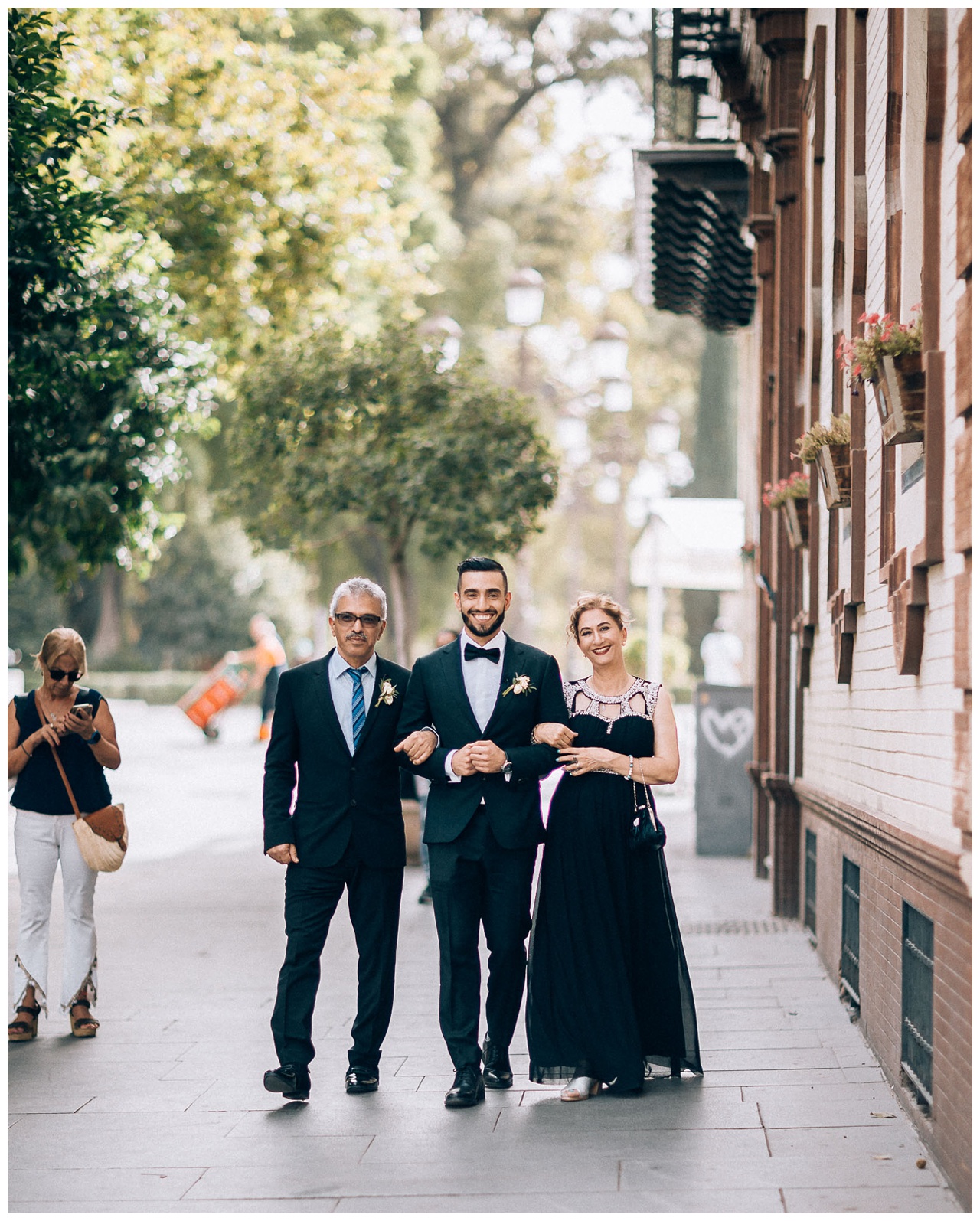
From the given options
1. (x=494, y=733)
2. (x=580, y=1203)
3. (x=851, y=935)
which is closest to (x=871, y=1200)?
(x=580, y=1203)

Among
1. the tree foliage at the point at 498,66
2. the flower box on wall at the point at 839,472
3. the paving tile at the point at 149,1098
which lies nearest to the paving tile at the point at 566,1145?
the paving tile at the point at 149,1098

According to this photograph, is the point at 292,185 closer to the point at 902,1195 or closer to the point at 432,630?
the point at 902,1195

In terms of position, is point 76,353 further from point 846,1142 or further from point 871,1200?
point 871,1200

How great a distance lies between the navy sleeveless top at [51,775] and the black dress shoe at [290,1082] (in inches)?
74.5

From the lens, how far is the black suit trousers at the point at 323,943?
6164 mm

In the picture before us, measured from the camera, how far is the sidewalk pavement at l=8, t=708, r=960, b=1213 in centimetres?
496

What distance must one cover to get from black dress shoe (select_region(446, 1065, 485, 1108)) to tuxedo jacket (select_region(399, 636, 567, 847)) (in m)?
0.86

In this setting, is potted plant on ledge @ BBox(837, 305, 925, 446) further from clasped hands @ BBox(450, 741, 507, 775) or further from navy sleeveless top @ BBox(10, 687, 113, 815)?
navy sleeveless top @ BBox(10, 687, 113, 815)

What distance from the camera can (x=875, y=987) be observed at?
6.82 m

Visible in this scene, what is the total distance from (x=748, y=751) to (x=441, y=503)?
3.82 metres

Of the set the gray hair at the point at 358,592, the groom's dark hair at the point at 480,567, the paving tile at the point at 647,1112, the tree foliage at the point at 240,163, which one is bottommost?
the paving tile at the point at 647,1112

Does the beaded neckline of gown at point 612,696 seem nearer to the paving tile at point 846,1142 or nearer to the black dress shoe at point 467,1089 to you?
the black dress shoe at point 467,1089

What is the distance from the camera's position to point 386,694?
6.23 metres

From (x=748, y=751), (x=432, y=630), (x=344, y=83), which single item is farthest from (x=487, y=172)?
(x=748, y=751)
